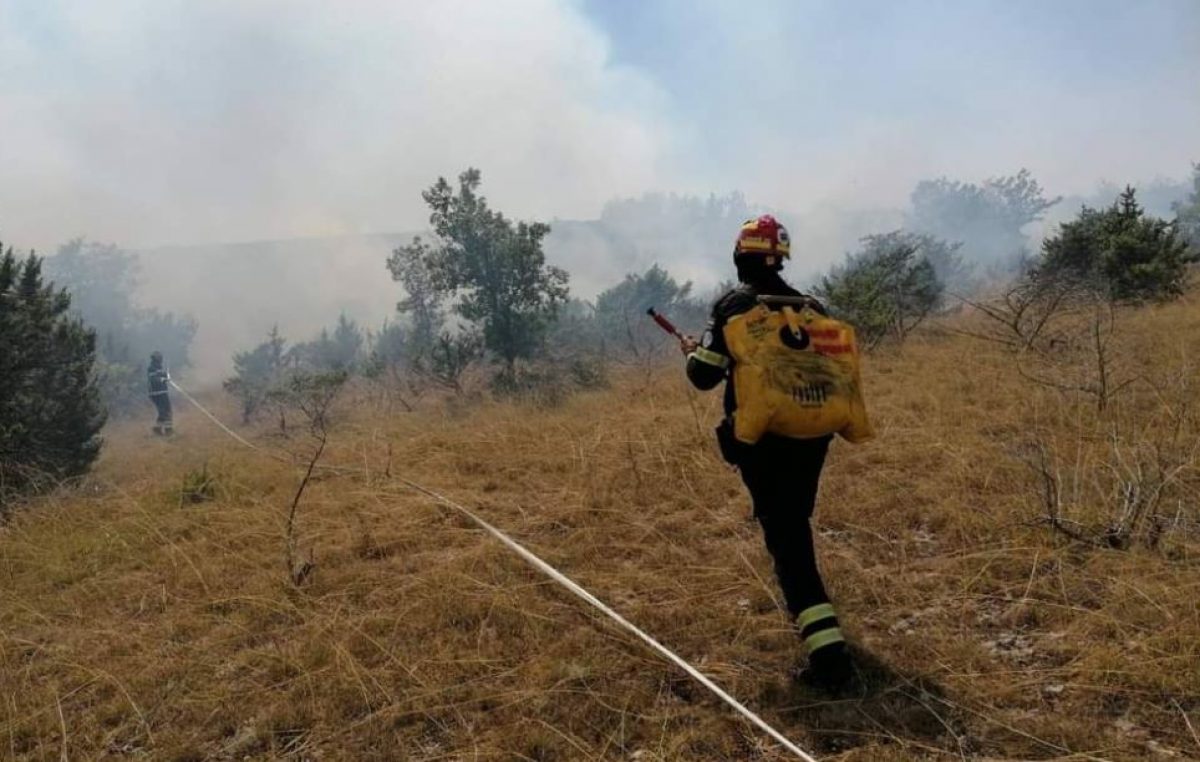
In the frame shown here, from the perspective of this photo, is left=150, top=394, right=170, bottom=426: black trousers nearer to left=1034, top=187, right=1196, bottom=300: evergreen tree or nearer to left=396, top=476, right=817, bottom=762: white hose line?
left=396, top=476, right=817, bottom=762: white hose line

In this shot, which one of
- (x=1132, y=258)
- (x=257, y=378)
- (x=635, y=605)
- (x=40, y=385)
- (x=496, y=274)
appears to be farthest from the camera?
(x=257, y=378)

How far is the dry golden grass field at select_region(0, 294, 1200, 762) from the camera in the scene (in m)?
2.19

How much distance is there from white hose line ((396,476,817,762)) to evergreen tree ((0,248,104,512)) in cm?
517

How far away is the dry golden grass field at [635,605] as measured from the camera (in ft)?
7.19

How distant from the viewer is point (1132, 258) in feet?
30.2

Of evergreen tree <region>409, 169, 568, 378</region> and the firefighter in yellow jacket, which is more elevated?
evergreen tree <region>409, 169, 568, 378</region>

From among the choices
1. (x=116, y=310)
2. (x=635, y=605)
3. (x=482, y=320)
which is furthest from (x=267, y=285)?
(x=635, y=605)

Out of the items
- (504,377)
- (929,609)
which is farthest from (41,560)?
(504,377)

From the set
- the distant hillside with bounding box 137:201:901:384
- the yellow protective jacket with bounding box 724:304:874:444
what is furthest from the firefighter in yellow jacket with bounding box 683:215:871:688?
the distant hillside with bounding box 137:201:901:384

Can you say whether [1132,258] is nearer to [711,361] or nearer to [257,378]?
[711,361]

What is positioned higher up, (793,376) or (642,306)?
(642,306)

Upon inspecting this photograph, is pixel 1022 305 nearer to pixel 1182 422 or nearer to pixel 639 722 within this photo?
pixel 1182 422

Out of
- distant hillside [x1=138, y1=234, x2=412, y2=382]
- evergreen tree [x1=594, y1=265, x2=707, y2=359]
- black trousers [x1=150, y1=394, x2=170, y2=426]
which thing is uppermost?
distant hillside [x1=138, y1=234, x2=412, y2=382]

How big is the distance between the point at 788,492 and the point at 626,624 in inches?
34.0
